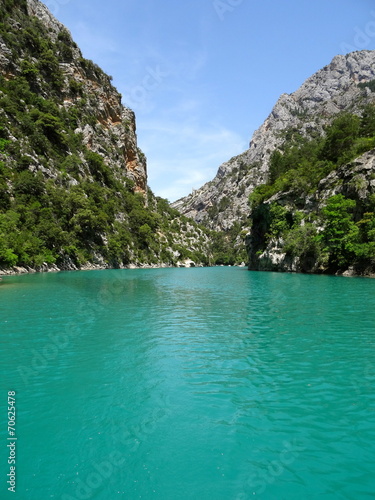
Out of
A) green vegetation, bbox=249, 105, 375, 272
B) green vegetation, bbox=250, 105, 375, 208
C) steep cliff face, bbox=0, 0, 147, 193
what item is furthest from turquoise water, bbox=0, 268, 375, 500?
steep cliff face, bbox=0, 0, 147, 193

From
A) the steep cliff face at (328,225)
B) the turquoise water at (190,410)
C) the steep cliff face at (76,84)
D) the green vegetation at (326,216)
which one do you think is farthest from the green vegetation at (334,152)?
the steep cliff face at (76,84)

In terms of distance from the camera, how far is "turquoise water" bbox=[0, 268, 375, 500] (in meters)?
5.25

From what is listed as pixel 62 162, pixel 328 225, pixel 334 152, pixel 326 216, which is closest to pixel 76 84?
pixel 62 162

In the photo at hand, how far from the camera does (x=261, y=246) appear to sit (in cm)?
7938

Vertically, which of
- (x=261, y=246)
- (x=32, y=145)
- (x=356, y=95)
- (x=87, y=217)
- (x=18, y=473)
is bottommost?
(x=18, y=473)

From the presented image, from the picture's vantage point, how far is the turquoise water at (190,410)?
525 centimetres

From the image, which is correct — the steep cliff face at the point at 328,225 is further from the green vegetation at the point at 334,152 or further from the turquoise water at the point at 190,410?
the turquoise water at the point at 190,410

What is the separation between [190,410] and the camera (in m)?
7.66

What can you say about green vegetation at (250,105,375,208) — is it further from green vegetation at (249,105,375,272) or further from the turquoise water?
the turquoise water

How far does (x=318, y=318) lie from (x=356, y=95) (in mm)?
200986

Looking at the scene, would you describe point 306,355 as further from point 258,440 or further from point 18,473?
point 18,473

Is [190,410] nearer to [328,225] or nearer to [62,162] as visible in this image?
[328,225]

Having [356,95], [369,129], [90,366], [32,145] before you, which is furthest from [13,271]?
[356,95]

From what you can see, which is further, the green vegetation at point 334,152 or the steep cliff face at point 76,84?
the steep cliff face at point 76,84
